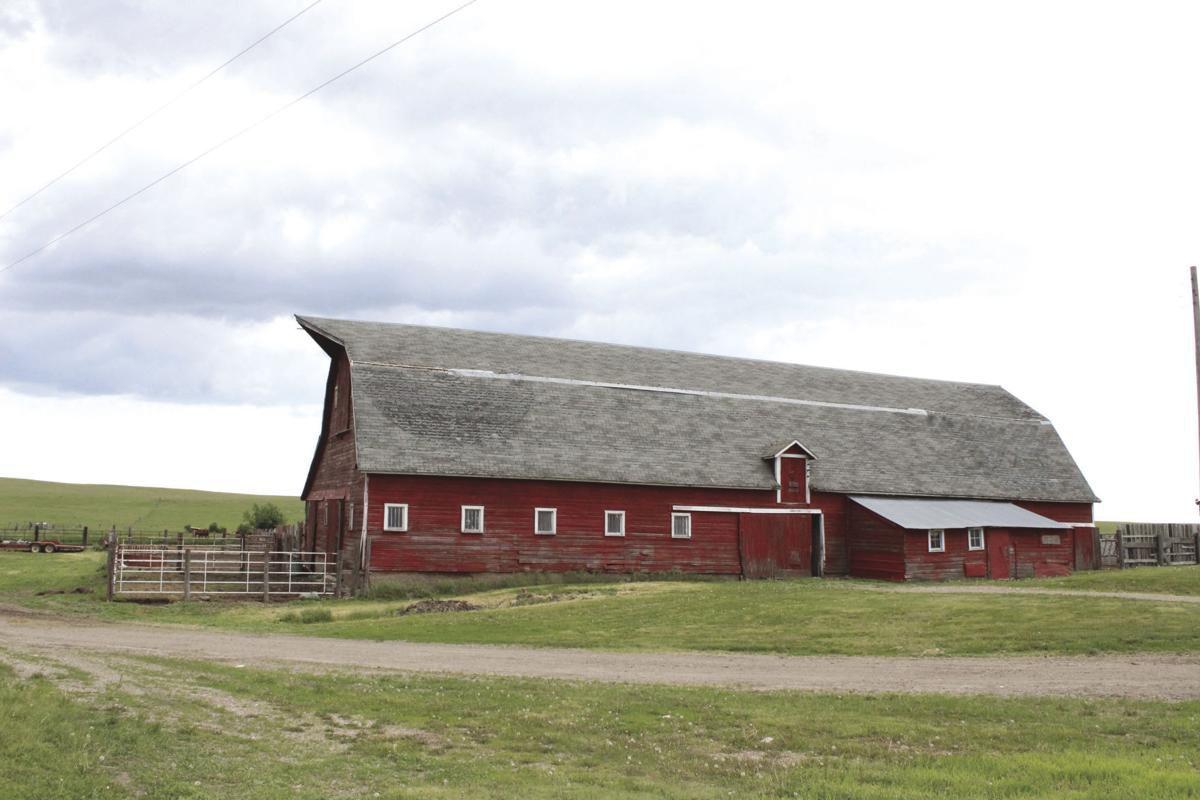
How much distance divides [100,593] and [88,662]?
17169 mm

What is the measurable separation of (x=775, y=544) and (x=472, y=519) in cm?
1212

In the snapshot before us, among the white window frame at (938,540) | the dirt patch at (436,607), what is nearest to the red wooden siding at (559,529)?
the white window frame at (938,540)

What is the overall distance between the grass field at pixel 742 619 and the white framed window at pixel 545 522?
3523 mm

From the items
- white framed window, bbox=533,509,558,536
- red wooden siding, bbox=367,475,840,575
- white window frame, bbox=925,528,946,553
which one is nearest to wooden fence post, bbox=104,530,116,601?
red wooden siding, bbox=367,475,840,575

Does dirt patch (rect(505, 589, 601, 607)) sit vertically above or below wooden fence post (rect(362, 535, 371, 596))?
below

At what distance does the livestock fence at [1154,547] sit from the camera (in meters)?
48.2

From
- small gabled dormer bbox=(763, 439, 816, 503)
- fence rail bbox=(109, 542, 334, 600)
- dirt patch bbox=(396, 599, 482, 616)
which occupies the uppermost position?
small gabled dormer bbox=(763, 439, 816, 503)

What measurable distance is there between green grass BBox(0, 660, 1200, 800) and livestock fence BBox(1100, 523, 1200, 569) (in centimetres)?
3772

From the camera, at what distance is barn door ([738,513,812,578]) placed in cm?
4050

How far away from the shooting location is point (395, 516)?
35.2m

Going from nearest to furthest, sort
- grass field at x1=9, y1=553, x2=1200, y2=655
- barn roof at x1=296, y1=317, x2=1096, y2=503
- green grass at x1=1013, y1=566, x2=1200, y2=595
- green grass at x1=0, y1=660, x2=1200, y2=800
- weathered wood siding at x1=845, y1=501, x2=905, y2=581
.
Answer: green grass at x1=0, y1=660, x2=1200, y2=800
grass field at x1=9, y1=553, x2=1200, y2=655
green grass at x1=1013, y1=566, x2=1200, y2=595
barn roof at x1=296, y1=317, x2=1096, y2=503
weathered wood siding at x1=845, y1=501, x2=905, y2=581

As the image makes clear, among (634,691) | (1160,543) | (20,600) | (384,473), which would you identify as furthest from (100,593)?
(1160,543)

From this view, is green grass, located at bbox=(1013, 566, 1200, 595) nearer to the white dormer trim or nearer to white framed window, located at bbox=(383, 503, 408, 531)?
the white dormer trim

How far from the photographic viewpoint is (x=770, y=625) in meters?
24.7
